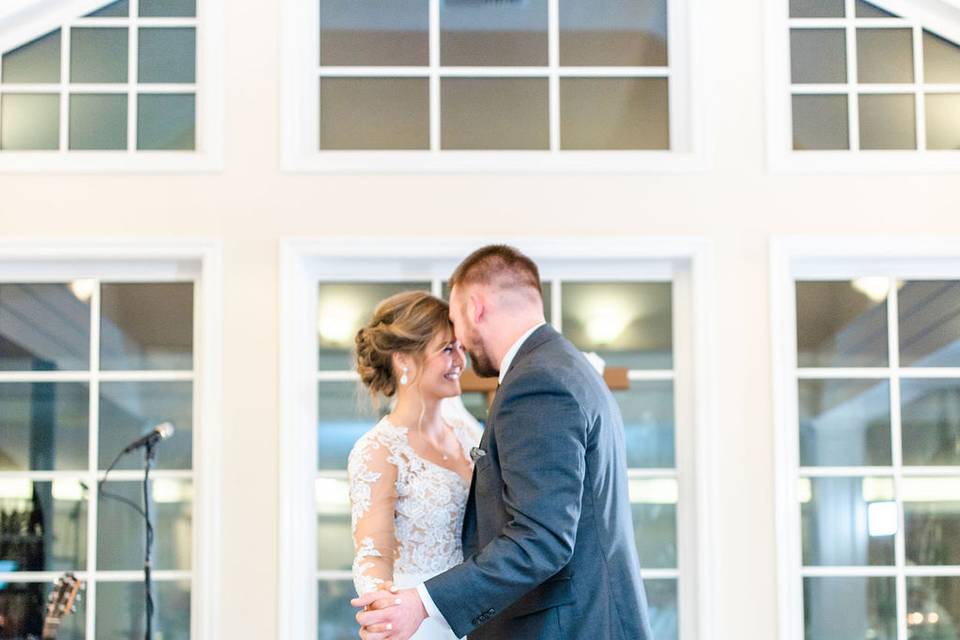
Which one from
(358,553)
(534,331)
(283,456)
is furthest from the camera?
(283,456)

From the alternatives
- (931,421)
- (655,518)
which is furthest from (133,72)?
(931,421)

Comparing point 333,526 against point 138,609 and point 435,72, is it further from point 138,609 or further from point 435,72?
point 435,72

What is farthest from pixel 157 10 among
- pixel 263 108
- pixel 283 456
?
pixel 283 456

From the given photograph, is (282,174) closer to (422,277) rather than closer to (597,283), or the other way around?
(422,277)

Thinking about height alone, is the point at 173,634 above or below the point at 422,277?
below

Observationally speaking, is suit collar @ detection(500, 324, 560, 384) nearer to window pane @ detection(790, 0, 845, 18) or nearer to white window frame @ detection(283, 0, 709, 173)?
white window frame @ detection(283, 0, 709, 173)

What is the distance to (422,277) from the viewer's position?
433 centimetres

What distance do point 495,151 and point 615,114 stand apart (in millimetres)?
441

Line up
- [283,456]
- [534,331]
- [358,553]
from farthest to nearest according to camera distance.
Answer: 1. [283,456]
2. [358,553]
3. [534,331]

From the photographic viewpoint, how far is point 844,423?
4355 millimetres

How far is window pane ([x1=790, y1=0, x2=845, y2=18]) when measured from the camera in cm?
445

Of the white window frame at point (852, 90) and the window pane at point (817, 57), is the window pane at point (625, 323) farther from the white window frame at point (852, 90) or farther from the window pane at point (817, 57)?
the window pane at point (817, 57)

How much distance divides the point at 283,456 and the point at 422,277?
740mm

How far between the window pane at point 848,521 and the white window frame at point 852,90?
Result: 3.42 ft
